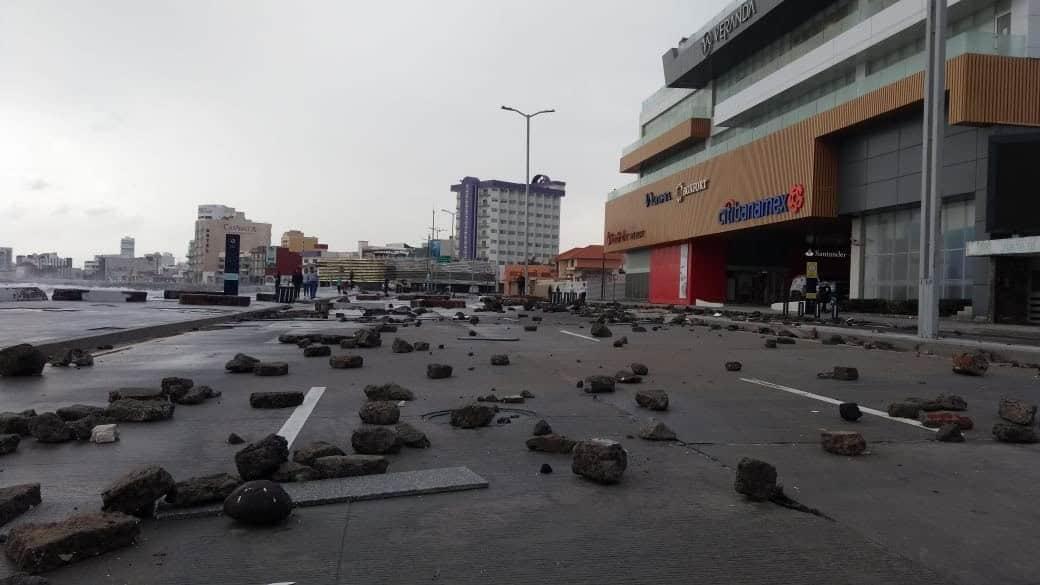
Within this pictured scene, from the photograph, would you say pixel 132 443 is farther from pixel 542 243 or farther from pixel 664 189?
pixel 542 243

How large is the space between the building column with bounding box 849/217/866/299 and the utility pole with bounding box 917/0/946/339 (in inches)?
780

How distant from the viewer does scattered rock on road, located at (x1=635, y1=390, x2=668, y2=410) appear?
25.0 ft

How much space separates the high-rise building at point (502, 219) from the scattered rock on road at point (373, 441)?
163067 millimetres

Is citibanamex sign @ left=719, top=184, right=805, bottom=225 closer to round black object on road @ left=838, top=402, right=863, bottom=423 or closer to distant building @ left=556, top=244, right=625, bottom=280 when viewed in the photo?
round black object on road @ left=838, top=402, right=863, bottom=423

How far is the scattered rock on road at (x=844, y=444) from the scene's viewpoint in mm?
5766

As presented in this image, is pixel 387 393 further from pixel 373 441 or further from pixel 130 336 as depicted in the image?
pixel 130 336

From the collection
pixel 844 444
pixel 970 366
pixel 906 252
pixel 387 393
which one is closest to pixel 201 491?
pixel 387 393

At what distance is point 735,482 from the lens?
4.78m

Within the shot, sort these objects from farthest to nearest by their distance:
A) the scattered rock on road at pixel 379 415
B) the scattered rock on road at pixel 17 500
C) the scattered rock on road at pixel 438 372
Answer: the scattered rock on road at pixel 438 372, the scattered rock on road at pixel 379 415, the scattered rock on road at pixel 17 500

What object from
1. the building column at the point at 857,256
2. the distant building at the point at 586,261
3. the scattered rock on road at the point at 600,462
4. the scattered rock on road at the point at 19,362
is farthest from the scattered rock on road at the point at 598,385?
the distant building at the point at 586,261

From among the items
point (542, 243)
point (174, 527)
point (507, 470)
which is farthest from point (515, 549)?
point (542, 243)

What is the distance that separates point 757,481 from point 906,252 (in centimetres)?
3146

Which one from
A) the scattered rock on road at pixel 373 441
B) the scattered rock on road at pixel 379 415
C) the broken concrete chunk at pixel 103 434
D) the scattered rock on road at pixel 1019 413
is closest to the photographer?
the scattered rock on road at pixel 373 441

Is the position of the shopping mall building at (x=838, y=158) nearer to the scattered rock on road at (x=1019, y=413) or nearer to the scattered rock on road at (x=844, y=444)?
the scattered rock on road at (x=1019, y=413)
